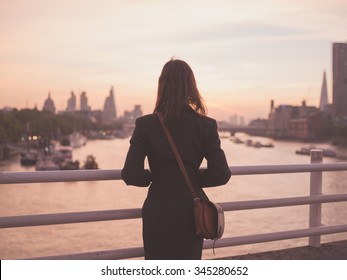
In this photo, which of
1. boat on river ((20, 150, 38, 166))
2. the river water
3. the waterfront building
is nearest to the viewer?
the river water

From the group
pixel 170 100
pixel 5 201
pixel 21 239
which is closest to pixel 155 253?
pixel 170 100

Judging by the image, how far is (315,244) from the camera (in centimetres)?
568

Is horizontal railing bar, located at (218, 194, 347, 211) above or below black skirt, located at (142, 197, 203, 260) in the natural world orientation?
below

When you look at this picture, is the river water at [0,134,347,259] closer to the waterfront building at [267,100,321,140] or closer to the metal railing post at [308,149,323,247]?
the metal railing post at [308,149,323,247]

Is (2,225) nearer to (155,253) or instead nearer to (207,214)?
(155,253)

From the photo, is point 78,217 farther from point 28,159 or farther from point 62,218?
point 28,159

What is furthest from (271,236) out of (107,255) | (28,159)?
(28,159)

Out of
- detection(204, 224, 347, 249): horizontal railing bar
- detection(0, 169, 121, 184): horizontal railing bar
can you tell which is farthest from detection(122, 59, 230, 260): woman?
detection(204, 224, 347, 249): horizontal railing bar

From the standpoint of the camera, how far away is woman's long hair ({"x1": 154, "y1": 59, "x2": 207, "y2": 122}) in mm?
3020

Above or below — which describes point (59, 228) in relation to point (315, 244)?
below

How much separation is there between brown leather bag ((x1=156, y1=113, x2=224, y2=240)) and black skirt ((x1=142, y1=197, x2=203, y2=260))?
54mm

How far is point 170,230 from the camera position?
3051mm

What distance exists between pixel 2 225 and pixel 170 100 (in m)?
1.66

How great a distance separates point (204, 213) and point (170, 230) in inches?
9.2
